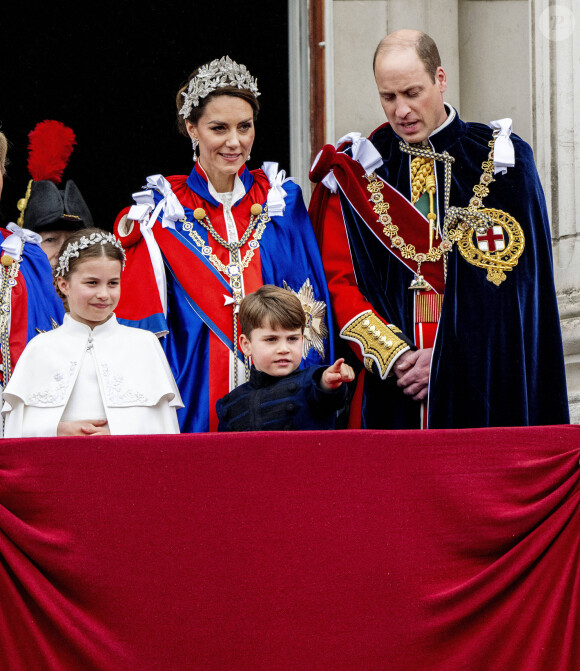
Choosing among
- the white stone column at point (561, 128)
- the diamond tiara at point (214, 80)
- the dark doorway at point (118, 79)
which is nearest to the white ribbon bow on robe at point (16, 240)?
the diamond tiara at point (214, 80)

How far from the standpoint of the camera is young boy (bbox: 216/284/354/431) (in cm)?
322

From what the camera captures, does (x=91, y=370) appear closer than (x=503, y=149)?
Yes

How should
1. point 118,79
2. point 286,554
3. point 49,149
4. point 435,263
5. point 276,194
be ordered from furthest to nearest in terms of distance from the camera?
1. point 118,79
2. point 49,149
3. point 276,194
4. point 435,263
5. point 286,554

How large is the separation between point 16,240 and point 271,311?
0.96 meters

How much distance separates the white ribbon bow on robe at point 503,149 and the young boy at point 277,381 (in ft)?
2.53

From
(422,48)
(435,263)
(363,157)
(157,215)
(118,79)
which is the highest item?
(118,79)

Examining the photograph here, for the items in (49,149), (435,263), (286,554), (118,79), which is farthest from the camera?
(118,79)

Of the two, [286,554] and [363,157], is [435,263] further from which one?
[286,554]

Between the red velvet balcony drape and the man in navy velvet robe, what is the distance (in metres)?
0.72

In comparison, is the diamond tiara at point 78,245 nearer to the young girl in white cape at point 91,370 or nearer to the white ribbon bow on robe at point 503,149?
the young girl in white cape at point 91,370

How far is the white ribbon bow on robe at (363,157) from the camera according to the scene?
3.77m

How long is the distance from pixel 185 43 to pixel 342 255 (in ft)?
10.6

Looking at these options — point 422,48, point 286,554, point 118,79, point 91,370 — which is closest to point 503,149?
point 422,48

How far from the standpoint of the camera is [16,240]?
3832 mm
